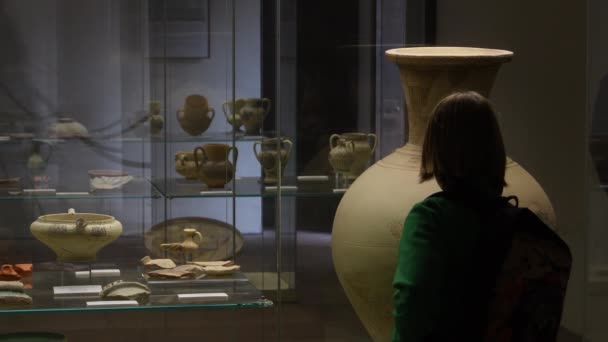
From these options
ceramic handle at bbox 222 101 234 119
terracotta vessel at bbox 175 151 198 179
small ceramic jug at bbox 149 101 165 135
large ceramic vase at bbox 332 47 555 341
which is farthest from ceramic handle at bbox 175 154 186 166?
large ceramic vase at bbox 332 47 555 341

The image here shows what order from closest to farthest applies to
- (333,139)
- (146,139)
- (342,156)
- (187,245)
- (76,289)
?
1. (76,289)
2. (187,245)
3. (146,139)
4. (342,156)
5. (333,139)

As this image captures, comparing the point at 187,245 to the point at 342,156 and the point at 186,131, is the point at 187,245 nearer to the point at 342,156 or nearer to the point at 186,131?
the point at 186,131

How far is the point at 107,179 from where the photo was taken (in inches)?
138

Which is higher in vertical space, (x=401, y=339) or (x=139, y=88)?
(x=139, y=88)

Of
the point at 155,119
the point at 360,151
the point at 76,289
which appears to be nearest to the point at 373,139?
the point at 360,151

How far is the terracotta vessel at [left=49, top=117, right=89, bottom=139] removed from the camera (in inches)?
135

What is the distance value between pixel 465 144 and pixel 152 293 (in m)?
1.17

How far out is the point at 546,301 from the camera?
1.99 m

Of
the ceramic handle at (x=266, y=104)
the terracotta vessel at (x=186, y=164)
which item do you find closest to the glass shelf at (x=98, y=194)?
the terracotta vessel at (x=186, y=164)

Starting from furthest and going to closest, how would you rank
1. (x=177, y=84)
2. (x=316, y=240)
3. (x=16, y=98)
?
1. (x=316, y=240)
2. (x=177, y=84)
3. (x=16, y=98)

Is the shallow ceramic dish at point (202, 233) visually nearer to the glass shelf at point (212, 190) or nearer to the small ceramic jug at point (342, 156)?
the glass shelf at point (212, 190)

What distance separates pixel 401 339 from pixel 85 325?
5.84 feet

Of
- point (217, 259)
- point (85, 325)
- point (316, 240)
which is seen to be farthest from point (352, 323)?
point (85, 325)

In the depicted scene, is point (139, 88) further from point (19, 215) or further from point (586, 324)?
point (586, 324)
